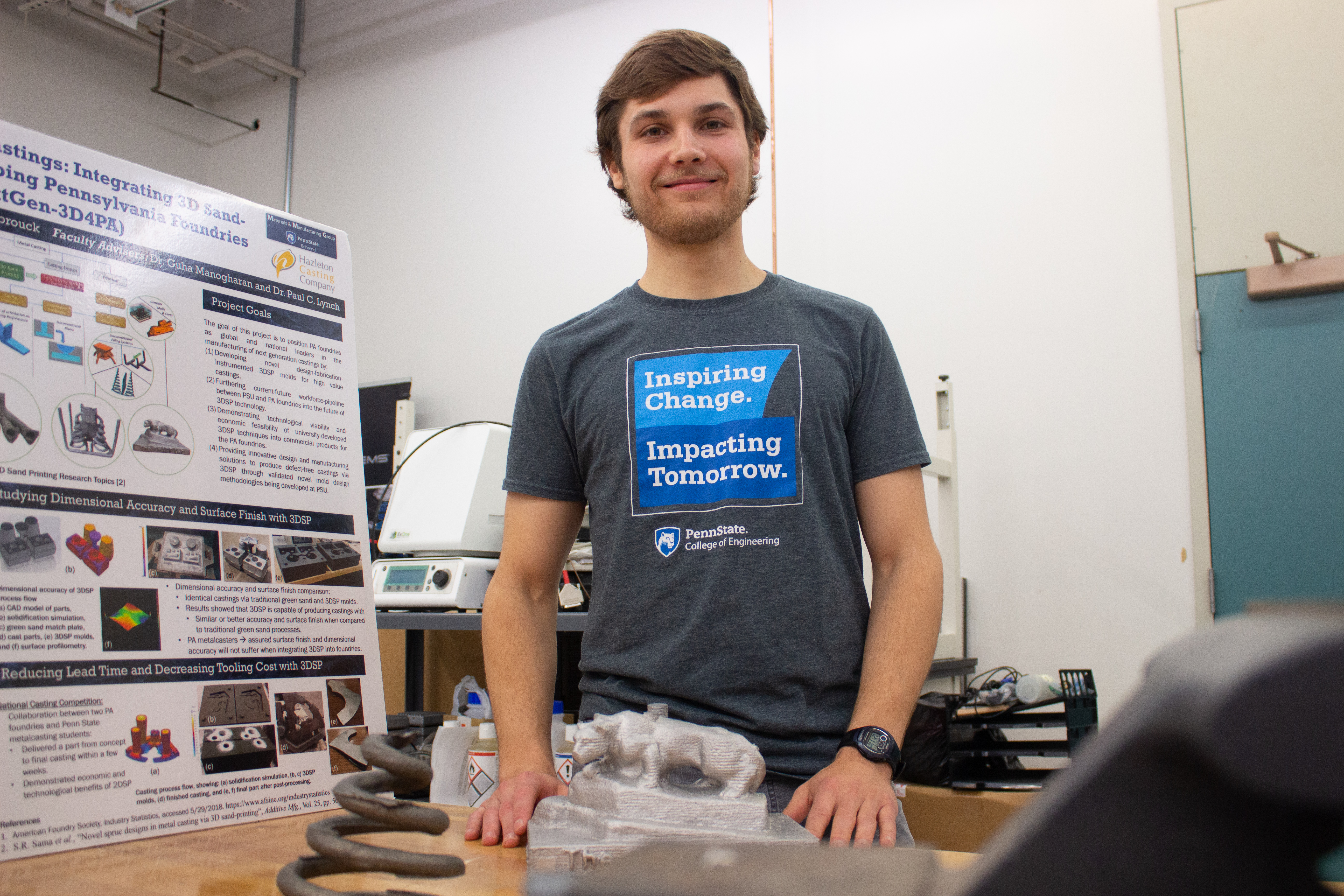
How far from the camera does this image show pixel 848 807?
923 millimetres

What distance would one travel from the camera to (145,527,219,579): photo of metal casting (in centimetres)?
89

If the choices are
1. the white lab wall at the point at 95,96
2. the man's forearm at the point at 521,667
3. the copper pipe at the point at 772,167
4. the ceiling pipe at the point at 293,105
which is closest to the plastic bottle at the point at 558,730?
the man's forearm at the point at 521,667

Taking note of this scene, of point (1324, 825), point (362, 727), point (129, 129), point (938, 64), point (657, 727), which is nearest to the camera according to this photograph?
point (1324, 825)

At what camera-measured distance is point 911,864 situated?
0.28 m

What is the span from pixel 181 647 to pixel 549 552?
514 millimetres

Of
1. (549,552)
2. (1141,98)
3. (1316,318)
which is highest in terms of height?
(1141,98)

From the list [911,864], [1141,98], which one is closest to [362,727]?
[911,864]

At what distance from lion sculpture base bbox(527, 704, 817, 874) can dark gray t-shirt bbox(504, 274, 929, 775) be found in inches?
12.4

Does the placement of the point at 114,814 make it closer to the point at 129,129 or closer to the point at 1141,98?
the point at 1141,98

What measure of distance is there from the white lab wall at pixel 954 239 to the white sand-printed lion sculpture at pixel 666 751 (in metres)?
2.03

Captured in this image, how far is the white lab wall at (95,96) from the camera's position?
405 centimetres

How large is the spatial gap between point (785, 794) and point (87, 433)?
80 cm

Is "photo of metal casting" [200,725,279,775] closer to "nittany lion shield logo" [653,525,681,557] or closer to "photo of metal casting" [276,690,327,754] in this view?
"photo of metal casting" [276,690,327,754]

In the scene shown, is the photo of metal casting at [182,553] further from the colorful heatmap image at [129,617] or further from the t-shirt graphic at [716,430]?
the t-shirt graphic at [716,430]
